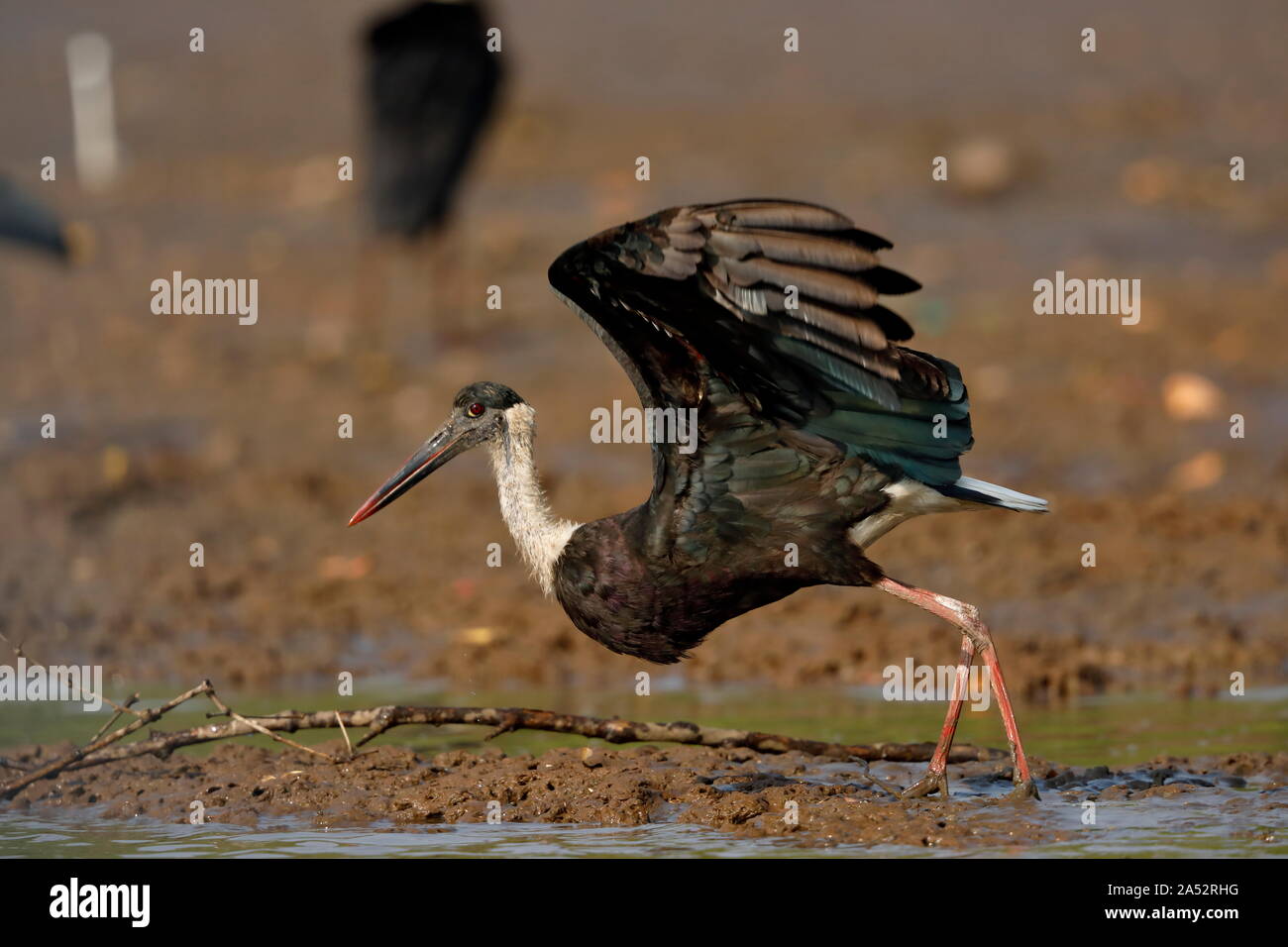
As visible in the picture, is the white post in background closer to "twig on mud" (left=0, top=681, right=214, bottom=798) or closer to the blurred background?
the blurred background

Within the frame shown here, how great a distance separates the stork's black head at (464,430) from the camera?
7316 mm

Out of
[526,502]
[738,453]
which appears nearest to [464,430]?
[526,502]

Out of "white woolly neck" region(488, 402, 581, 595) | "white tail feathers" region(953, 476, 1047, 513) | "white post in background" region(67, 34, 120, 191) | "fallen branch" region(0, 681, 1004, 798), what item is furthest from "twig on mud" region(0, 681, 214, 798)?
"white post in background" region(67, 34, 120, 191)

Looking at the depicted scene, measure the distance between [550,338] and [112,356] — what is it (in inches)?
131

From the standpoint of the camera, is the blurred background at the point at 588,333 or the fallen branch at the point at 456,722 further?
the blurred background at the point at 588,333

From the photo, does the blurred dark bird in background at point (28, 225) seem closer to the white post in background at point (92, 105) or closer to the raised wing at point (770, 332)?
the white post in background at point (92, 105)

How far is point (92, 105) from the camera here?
21219mm

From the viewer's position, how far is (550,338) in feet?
48.9

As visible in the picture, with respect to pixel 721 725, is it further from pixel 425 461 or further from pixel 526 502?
pixel 425 461

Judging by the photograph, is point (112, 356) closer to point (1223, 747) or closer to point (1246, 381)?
point (1246, 381)

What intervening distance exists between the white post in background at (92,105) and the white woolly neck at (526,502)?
13.6 metres

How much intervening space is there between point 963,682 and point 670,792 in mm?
1077

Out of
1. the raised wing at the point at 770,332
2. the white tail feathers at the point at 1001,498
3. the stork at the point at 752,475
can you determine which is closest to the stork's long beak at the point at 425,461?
the stork at the point at 752,475
